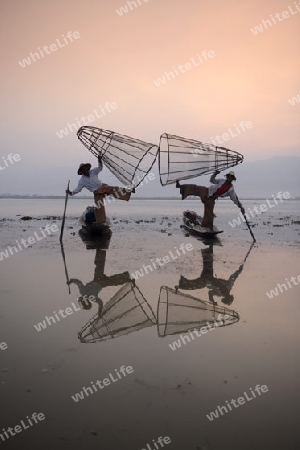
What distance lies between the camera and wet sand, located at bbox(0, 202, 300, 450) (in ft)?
9.36

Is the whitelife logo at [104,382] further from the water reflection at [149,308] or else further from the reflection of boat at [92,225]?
the reflection of boat at [92,225]

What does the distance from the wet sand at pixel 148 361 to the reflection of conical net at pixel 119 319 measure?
0.02 m

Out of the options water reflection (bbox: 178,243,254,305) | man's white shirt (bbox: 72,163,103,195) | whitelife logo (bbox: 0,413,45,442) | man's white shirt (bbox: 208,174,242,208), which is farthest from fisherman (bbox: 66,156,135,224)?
whitelife logo (bbox: 0,413,45,442)

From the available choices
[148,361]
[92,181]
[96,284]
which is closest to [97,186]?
[92,181]

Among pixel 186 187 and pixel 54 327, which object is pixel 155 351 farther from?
pixel 186 187

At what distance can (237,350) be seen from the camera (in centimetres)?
432

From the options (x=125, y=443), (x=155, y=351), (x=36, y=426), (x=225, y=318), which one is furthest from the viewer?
(x=225, y=318)

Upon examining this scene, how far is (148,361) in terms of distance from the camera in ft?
13.2

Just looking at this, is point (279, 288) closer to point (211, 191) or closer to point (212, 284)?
point (212, 284)

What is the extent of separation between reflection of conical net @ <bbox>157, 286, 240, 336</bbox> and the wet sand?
0.03 m

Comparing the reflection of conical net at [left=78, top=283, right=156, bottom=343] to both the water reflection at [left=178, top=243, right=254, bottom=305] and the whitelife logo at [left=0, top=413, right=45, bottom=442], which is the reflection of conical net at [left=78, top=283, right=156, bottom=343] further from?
the whitelife logo at [left=0, top=413, right=45, bottom=442]

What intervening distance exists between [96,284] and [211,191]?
9.04 metres

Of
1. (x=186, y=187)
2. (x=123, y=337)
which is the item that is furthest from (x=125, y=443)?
(x=186, y=187)

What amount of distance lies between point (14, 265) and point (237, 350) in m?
6.70
